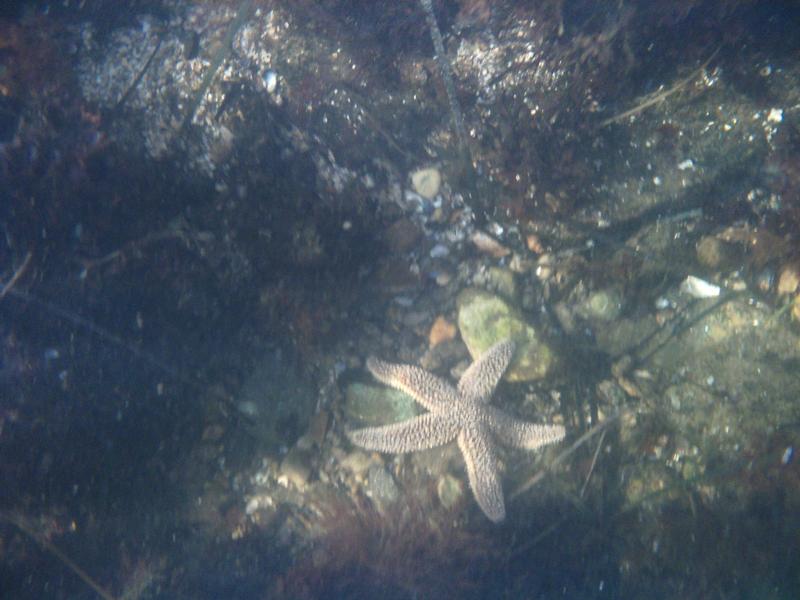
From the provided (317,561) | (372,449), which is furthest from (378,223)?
(317,561)

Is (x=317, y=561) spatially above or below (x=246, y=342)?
below

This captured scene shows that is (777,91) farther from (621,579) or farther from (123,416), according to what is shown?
(123,416)

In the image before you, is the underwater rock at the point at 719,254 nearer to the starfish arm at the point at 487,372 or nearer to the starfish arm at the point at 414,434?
the starfish arm at the point at 487,372

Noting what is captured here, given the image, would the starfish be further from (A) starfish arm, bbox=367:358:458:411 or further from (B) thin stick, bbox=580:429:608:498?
(B) thin stick, bbox=580:429:608:498

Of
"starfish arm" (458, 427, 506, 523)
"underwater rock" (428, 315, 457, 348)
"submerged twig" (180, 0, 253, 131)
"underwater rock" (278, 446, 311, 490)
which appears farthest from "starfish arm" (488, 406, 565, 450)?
"submerged twig" (180, 0, 253, 131)

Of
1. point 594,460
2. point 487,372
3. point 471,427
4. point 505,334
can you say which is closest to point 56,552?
point 471,427

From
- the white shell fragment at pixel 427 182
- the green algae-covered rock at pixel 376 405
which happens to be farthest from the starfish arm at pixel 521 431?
the white shell fragment at pixel 427 182

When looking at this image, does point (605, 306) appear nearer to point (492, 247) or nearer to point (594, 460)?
point (492, 247)
